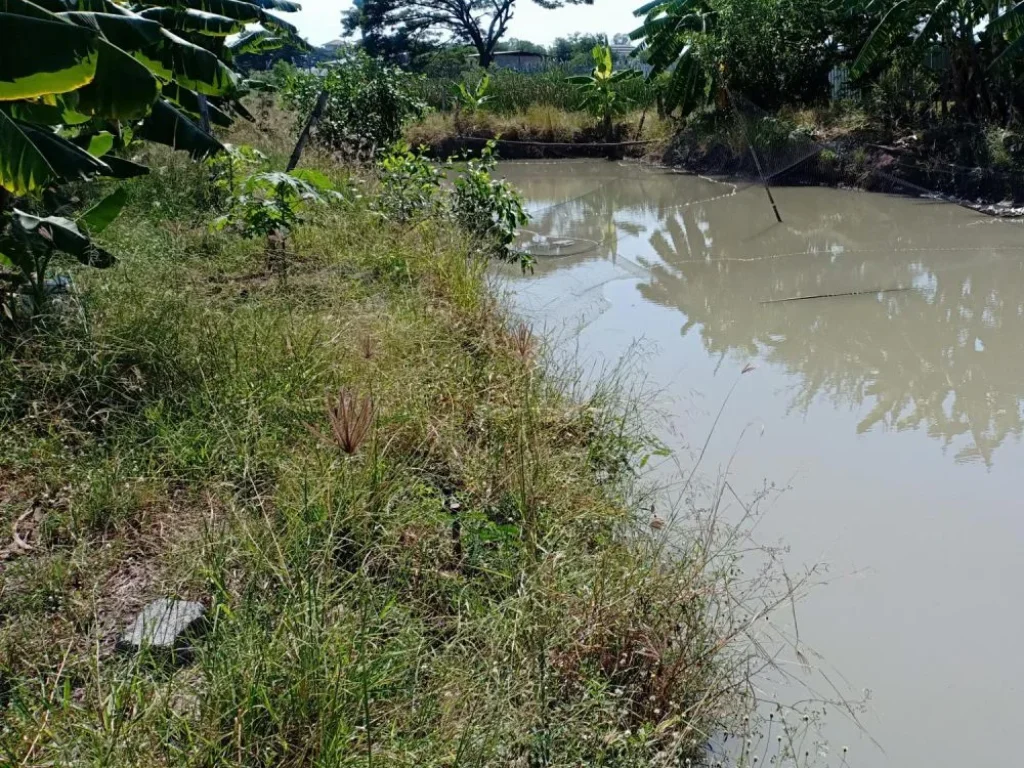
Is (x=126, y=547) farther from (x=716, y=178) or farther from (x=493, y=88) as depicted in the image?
(x=493, y=88)

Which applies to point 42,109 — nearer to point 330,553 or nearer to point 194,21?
point 194,21

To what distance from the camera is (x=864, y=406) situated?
4750 millimetres

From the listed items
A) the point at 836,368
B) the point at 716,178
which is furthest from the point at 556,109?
the point at 836,368

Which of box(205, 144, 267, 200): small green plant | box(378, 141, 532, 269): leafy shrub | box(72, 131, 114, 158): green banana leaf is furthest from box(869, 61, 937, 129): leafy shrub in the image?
box(72, 131, 114, 158): green banana leaf

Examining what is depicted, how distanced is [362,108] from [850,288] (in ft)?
18.3

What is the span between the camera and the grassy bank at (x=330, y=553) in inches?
71.3

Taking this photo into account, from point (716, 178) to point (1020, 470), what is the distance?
11.0m

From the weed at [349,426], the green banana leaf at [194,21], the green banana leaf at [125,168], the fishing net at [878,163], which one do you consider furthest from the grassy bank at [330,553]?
the fishing net at [878,163]

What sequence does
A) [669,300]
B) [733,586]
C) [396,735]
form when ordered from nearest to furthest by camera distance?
[396,735] → [733,586] → [669,300]

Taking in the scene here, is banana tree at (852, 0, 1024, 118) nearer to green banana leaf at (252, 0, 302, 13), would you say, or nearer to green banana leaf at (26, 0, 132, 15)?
green banana leaf at (252, 0, 302, 13)

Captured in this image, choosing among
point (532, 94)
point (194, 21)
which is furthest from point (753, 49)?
point (194, 21)

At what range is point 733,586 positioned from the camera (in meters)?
2.99

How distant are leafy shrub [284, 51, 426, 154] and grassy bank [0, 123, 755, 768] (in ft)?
18.3

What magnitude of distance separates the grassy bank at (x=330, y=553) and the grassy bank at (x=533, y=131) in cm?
1459
